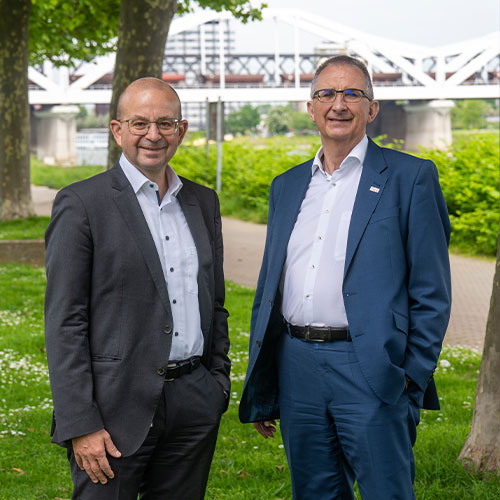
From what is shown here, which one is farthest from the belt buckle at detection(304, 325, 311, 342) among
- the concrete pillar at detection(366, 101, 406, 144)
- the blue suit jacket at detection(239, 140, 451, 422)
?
the concrete pillar at detection(366, 101, 406, 144)

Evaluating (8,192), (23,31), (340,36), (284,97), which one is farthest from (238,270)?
(340,36)

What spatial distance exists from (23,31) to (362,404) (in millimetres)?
14310

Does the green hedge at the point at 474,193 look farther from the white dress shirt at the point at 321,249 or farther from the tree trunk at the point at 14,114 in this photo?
the white dress shirt at the point at 321,249

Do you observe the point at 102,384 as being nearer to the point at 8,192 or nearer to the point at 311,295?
the point at 311,295

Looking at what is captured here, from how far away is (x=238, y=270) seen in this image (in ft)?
41.3

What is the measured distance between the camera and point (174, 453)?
9.52 feet

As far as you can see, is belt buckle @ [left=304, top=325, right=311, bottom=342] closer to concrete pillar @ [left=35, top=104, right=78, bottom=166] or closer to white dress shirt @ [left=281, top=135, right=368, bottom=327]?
white dress shirt @ [left=281, top=135, right=368, bottom=327]

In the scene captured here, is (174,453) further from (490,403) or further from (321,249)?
(490,403)

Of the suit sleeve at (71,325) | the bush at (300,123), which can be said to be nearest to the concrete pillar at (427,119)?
the bush at (300,123)

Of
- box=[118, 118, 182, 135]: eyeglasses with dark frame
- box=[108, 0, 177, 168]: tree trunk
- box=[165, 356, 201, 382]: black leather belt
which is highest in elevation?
box=[108, 0, 177, 168]: tree trunk

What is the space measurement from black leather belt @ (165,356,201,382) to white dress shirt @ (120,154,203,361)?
2 centimetres

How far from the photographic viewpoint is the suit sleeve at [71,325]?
2.65 metres

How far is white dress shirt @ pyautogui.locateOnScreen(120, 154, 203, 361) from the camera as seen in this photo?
9.27 ft

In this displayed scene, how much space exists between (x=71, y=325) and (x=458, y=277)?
1010cm
